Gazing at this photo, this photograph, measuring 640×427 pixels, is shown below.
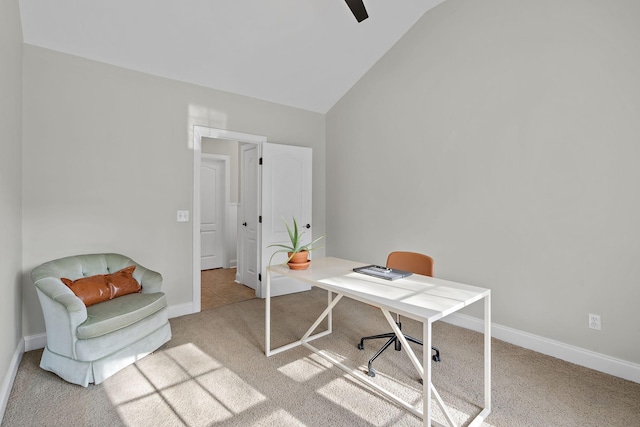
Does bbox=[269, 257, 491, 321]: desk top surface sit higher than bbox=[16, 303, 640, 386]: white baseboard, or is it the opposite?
bbox=[269, 257, 491, 321]: desk top surface

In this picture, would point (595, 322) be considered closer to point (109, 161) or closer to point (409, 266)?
point (409, 266)

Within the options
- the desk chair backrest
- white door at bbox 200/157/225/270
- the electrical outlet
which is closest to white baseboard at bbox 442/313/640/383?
the electrical outlet

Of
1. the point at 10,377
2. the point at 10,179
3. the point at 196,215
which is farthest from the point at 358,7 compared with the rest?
the point at 10,377

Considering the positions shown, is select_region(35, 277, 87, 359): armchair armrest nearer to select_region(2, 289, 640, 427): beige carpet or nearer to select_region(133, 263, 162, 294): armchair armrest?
select_region(2, 289, 640, 427): beige carpet

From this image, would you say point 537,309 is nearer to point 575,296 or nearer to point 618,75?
point 575,296

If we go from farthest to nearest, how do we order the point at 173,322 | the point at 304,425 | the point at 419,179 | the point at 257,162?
the point at 257,162 < the point at 419,179 < the point at 173,322 < the point at 304,425

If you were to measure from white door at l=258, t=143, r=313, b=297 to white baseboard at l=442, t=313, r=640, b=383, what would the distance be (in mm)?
2299

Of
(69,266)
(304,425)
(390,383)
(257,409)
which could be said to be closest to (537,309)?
(390,383)

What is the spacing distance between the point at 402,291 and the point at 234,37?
2.96m

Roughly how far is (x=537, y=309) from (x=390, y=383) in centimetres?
152

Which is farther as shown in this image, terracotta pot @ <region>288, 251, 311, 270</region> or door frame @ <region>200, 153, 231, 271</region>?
door frame @ <region>200, 153, 231, 271</region>

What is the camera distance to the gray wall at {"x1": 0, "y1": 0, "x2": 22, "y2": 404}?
1928mm

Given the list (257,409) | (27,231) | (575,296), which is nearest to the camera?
(257,409)

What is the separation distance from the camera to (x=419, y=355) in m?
2.61
